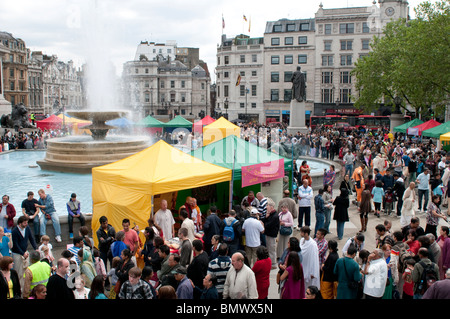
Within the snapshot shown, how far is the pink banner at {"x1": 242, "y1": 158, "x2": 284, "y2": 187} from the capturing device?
11508 millimetres

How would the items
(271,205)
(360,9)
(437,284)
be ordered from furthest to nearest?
(360,9) → (271,205) → (437,284)

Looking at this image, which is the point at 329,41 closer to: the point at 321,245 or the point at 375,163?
the point at 375,163

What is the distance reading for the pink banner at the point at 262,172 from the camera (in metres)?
11.5

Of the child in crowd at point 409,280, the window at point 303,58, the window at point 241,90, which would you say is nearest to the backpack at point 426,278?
the child in crowd at point 409,280

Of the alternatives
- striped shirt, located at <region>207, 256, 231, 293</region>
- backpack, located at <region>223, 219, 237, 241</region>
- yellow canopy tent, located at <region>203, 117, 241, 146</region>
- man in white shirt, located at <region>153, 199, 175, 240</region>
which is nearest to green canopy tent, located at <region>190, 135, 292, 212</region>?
man in white shirt, located at <region>153, 199, 175, 240</region>

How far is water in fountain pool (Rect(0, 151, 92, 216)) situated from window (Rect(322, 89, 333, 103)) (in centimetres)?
5159

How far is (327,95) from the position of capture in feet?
213

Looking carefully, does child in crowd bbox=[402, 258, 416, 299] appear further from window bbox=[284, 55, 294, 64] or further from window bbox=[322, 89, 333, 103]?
window bbox=[284, 55, 294, 64]

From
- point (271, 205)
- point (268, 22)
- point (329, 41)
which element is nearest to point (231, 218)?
point (271, 205)

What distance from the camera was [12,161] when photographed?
72.5ft

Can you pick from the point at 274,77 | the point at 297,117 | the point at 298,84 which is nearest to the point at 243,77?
the point at 274,77

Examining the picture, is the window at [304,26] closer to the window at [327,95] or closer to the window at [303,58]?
the window at [303,58]

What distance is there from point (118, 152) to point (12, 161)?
24.7 feet

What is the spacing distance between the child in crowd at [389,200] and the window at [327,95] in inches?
2069
